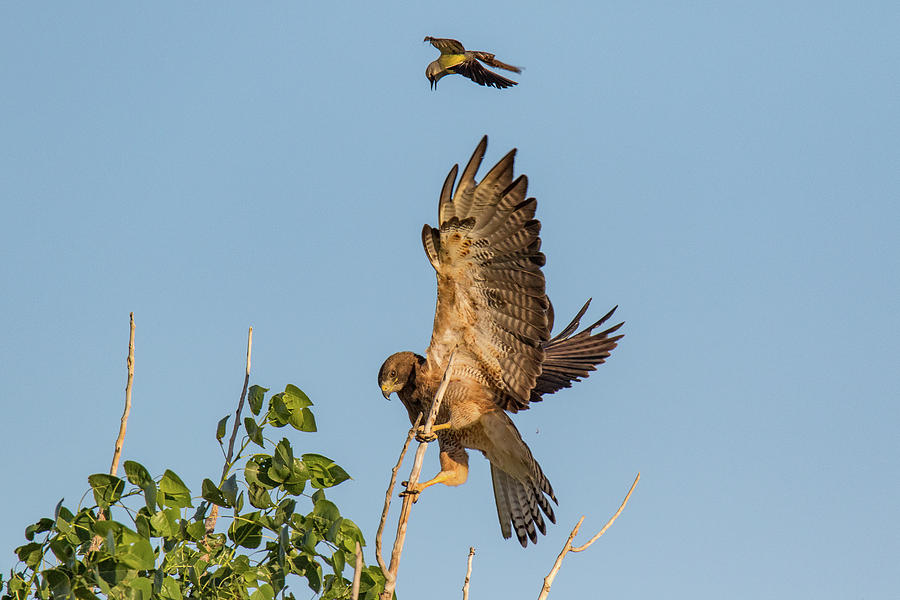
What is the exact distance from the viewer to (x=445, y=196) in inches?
203

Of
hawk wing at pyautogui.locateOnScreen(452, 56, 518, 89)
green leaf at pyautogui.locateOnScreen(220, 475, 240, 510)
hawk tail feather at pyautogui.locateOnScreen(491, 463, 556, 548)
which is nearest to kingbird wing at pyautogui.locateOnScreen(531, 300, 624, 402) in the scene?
hawk tail feather at pyautogui.locateOnScreen(491, 463, 556, 548)

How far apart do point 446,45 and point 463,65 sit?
19cm

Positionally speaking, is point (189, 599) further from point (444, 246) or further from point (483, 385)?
point (483, 385)

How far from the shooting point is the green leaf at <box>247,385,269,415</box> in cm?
320

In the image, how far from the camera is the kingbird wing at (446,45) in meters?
6.46

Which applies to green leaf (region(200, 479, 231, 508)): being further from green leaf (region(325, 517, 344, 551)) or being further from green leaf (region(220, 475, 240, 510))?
green leaf (region(325, 517, 344, 551))

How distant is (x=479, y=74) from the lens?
664 centimetres

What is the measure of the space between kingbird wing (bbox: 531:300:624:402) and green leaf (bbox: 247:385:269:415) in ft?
13.3

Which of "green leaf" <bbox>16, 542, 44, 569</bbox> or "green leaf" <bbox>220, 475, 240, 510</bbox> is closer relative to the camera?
"green leaf" <bbox>16, 542, 44, 569</bbox>

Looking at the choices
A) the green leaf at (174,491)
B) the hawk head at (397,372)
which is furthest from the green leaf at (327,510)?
the hawk head at (397,372)

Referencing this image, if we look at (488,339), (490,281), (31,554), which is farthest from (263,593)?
(488,339)

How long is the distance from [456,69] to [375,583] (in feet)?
13.7

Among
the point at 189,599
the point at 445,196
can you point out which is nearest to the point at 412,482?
the point at 189,599

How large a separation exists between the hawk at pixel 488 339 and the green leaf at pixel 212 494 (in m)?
1.92
